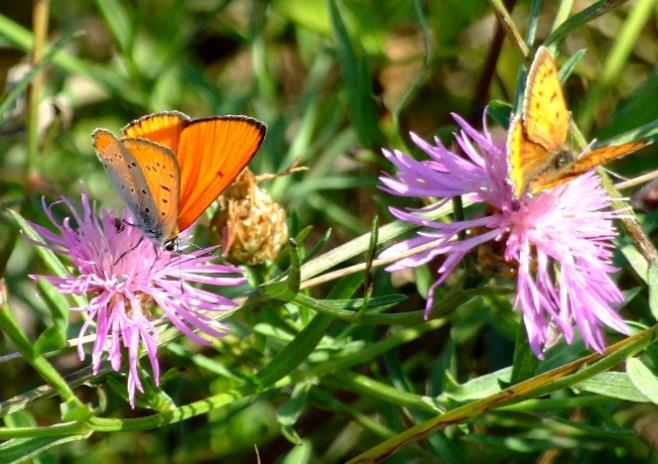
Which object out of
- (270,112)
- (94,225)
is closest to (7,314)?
(94,225)

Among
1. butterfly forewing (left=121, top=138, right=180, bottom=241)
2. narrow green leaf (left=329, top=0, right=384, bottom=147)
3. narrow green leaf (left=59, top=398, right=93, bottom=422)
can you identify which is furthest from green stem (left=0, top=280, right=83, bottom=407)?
narrow green leaf (left=329, top=0, right=384, bottom=147)

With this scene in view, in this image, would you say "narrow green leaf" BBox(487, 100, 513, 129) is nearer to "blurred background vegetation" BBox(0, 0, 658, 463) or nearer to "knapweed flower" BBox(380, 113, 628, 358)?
"knapweed flower" BBox(380, 113, 628, 358)

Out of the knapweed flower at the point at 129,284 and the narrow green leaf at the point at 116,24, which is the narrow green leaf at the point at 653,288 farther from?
the narrow green leaf at the point at 116,24

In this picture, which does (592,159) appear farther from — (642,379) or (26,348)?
(26,348)

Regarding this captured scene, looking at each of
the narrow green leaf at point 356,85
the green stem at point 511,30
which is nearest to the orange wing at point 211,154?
the green stem at point 511,30

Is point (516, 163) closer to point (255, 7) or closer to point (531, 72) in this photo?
point (531, 72)
